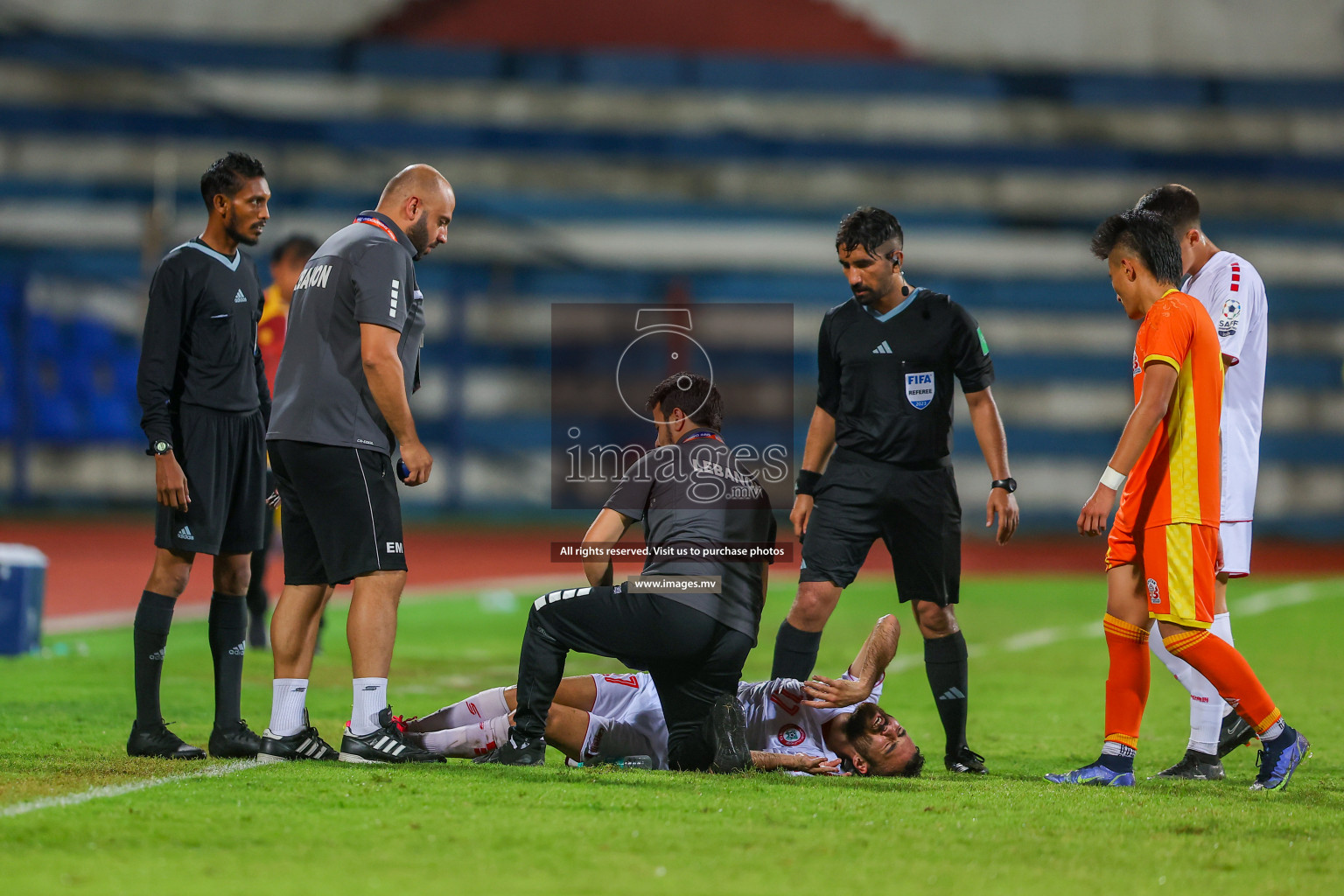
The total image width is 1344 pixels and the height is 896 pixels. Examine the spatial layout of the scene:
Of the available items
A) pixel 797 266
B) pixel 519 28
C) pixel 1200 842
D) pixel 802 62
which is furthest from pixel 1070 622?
pixel 519 28

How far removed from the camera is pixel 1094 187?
22734 mm

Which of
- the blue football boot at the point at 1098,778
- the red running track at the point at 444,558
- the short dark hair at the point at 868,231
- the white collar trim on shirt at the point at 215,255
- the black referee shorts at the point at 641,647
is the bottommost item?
the red running track at the point at 444,558

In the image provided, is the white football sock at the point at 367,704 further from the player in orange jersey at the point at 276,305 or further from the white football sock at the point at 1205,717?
the player in orange jersey at the point at 276,305

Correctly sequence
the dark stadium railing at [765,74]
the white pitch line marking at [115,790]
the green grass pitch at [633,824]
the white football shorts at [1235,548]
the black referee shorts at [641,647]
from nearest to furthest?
1. the green grass pitch at [633,824]
2. the white pitch line marking at [115,790]
3. the black referee shorts at [641,647]
4. the white football shorts at [1235,548]
5. the dark stadium railing at [765,74]

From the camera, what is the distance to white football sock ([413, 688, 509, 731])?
500 cm

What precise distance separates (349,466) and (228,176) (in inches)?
45.4

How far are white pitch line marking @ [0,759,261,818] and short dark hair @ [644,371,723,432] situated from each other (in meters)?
1.87

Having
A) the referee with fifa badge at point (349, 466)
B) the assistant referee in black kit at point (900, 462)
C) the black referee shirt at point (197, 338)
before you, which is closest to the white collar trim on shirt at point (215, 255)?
the black referee shirt at point (197, 338)

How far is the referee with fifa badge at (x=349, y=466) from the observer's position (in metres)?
4.78

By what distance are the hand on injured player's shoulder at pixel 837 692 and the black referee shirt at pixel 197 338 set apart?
2303 millimetres

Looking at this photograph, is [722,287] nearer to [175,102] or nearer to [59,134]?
[175,102]

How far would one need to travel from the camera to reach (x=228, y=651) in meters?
5.09

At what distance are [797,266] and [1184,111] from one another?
22.6 feet

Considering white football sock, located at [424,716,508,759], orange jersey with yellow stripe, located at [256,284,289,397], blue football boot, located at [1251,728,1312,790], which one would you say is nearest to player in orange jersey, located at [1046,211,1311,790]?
blue football boot, located at [1251,728,1312,790]
